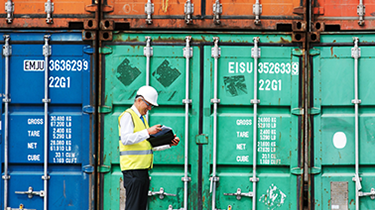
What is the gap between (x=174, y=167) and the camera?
5738mm

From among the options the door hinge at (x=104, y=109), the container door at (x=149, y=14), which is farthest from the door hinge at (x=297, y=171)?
the door hinge at (x=104, y=109)

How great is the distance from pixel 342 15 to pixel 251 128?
204 cm

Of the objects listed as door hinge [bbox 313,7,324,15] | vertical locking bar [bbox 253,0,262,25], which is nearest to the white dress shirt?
vertical locking bar [bbox 253,0,262,25]

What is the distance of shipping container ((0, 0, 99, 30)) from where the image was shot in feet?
19.0

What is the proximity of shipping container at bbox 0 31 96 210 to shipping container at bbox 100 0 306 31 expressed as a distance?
0.80 metres

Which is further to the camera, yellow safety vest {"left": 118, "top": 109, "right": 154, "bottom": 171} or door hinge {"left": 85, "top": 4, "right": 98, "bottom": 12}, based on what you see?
door hinge {"left": 85, "top": 4, "right": 98, "bottom": 12}

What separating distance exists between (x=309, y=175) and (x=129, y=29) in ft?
10.6

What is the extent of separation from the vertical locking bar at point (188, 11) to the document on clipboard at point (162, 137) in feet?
5.61

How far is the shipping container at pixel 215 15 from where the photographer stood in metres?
5.74

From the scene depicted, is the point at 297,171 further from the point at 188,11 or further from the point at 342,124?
the point at 188,11

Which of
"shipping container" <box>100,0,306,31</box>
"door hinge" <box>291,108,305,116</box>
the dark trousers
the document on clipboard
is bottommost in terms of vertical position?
the dark trousers

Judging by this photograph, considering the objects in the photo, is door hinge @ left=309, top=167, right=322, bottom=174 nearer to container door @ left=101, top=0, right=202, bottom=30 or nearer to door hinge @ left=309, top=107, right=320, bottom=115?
door hinge @ left=309, top=107, right=320, bottom=115

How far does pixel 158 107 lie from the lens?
5715mm

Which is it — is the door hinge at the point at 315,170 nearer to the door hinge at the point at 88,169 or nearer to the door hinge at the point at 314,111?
the door hinge at the point at 314,111
